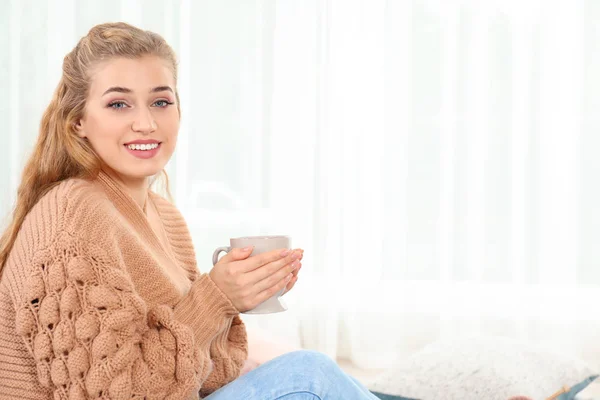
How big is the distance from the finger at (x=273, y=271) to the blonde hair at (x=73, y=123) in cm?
36

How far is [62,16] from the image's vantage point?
3.46 meters

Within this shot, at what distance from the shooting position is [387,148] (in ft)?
11.5

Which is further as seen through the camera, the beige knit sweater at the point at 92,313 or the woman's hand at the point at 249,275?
the woman's hand at the point at 249,275

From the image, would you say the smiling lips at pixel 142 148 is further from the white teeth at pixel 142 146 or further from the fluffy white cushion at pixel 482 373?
the fluffy white cushion at pixel 482 373

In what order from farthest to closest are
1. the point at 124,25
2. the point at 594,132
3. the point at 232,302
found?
the point at 594,132 < the point at 124,25 < the point at 232,302

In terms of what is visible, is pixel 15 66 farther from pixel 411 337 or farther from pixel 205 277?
pixel 205 277

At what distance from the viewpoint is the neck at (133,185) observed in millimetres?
1484

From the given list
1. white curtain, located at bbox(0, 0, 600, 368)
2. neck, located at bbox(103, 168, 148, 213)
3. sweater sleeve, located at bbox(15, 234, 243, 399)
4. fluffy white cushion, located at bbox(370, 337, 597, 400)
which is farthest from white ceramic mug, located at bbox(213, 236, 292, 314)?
white curtain, located at bbox(0, 0, 600, 368)

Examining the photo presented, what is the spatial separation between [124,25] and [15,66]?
7.20 feet

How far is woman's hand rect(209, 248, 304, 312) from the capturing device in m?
1.33

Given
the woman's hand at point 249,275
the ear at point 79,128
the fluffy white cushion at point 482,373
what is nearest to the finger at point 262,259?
the woman's hand at point 249,275

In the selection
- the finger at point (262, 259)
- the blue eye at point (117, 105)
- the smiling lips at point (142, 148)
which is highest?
the blue eye at point (117, 105)

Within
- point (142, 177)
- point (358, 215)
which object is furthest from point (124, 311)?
point (358, 215)

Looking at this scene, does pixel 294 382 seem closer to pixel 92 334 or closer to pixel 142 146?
pixel 92 334
